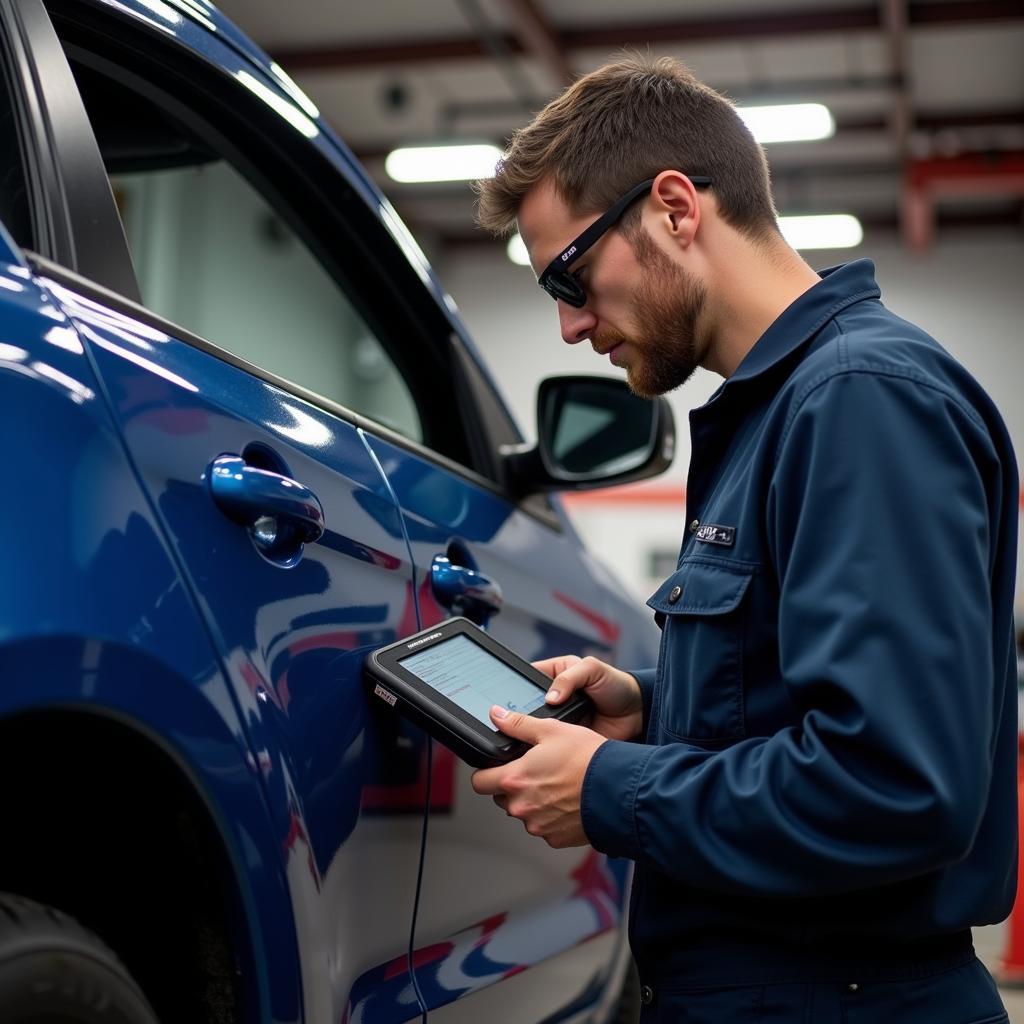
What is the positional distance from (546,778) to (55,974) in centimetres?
53

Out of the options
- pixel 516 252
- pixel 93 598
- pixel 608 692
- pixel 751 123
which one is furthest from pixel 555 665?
pixel 516 252

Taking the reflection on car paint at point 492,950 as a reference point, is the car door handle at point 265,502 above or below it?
above

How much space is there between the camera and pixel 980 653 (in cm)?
115

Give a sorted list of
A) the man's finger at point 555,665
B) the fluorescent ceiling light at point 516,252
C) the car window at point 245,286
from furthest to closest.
Result: the fluorescent ceiling light at point 516,252 → the car window at point 245,286 → the man's finger at point 555,665

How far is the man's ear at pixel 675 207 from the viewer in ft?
4.86

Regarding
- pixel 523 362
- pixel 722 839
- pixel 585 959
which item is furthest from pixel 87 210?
pixel 523 362

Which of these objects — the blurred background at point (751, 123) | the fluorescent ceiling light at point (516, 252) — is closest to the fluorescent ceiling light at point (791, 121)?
the blurred background at point (751, 123)

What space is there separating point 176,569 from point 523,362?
12459 millimetres

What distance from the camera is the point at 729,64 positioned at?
974 cm

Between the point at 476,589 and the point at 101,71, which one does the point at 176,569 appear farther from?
the point at 101,71

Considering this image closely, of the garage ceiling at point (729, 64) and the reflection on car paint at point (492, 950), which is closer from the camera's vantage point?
the reflection on car paint at point (492, 950)

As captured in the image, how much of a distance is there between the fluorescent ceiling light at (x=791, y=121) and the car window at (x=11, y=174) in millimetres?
8002

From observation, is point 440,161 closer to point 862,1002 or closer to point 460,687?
point 460,687

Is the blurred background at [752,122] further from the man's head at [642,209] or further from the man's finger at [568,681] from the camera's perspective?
the man's finger at [568,681]
